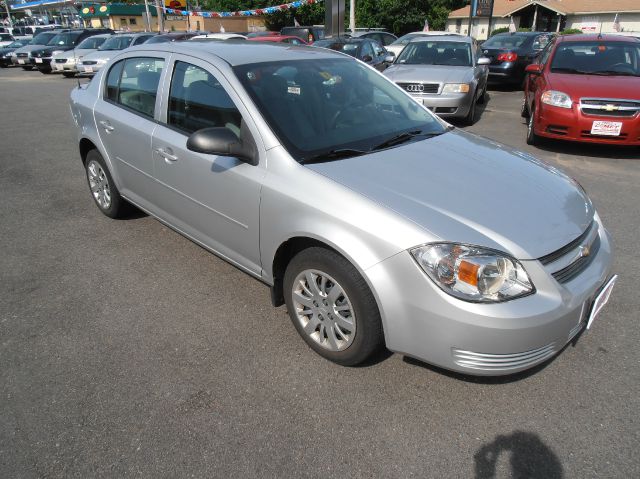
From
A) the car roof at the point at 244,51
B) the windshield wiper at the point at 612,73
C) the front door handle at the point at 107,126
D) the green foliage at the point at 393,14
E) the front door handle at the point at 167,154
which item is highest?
the green foliage at the point at 393,14

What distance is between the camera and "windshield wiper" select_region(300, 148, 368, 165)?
8.77 feet

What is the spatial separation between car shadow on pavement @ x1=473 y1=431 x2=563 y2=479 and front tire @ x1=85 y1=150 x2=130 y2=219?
12.2 ft

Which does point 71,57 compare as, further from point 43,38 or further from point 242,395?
point 242,395

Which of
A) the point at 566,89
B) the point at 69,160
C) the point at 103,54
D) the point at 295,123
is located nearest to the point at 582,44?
the point at 566,89

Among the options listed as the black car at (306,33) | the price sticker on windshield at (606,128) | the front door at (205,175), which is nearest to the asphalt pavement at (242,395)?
the front door at (205,175)

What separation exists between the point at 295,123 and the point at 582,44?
6.82m

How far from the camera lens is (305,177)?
2.55 m

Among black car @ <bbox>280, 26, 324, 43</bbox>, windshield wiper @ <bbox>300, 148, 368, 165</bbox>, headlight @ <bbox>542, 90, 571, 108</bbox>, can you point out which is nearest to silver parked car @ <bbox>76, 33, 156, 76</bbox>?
black car @ <bbox>280, 26, 324, 43</bbox>

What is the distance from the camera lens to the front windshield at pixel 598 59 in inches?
278

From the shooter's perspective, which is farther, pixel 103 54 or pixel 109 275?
pixel 103 54

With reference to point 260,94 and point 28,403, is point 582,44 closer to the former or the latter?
point 260,94

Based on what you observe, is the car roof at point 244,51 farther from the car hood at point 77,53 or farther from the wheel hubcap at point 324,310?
the car hood at point 77,53

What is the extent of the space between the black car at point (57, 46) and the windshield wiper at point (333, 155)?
2108 cm

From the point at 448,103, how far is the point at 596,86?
2270 millimetres
